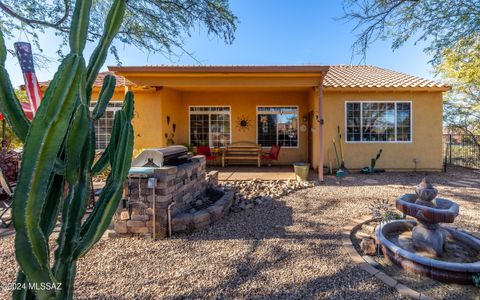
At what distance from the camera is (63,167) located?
163 centimetres

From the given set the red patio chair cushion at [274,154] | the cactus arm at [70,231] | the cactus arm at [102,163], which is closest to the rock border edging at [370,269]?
the cactus arm at [70,231]

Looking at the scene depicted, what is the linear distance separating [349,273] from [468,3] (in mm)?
5662

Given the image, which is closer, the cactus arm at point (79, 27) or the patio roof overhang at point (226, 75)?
the cactus arm at point (79, 27)

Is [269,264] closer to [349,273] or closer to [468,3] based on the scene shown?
[349,273]

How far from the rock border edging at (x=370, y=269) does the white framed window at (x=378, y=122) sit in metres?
6.08

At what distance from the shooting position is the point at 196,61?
234 inches

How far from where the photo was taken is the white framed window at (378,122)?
9.42 meters

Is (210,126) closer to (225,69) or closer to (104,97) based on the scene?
(225,69)

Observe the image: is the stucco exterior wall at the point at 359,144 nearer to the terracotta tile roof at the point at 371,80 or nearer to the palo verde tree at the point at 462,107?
the terracotta tile roof at the point at 371,80

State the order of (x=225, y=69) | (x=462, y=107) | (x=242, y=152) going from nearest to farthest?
(x=225, y=69) < (x=242, y=152) < (x=462, y=107)

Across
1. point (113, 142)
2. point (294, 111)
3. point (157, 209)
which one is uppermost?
point (294, 111)

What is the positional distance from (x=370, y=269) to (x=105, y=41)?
11.1 feet

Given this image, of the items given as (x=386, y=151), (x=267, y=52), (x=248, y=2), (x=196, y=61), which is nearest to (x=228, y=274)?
(x=196, y=61)

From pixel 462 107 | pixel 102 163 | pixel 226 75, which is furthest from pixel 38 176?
pixel 462 107
